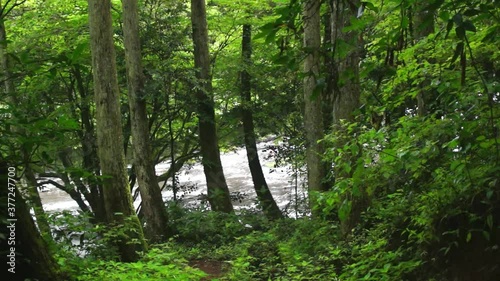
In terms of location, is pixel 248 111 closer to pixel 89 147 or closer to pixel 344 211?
pixel 89 147

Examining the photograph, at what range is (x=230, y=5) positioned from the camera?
1602 cm

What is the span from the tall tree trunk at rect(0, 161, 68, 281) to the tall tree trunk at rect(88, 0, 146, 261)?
5.05 meters

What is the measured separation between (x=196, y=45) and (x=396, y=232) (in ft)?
34.0

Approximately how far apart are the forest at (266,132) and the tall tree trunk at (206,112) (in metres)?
0.06

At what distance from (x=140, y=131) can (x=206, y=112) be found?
8.59ft

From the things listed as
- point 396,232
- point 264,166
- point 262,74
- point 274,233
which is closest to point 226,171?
point 264,166

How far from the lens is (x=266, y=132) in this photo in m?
18.1

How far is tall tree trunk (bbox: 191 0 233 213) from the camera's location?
565 inches

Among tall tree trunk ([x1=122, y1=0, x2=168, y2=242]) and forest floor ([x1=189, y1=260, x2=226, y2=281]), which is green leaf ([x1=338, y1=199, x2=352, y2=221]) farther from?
tall tree trunk ([x1=122, y1=0, x2=168, y2=242])

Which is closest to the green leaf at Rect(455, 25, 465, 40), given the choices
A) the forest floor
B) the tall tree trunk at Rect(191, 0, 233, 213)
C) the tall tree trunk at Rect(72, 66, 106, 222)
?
the forest floor

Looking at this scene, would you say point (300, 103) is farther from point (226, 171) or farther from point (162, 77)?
point (226, 171)

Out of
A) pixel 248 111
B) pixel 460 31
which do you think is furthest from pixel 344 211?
pixel 248 111

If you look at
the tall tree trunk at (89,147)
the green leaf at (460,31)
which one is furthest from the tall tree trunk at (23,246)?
the tall tree trunk at (89,147)

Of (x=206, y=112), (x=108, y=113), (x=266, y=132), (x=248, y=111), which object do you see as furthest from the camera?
(x=266, y=132)
